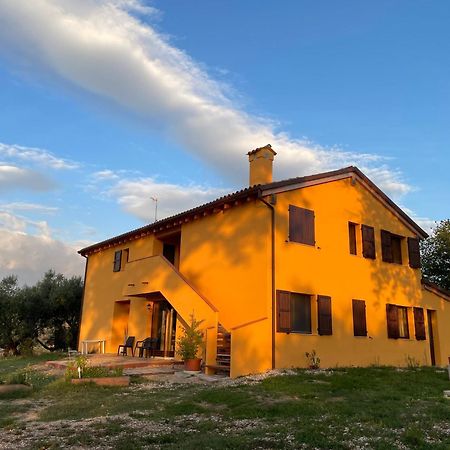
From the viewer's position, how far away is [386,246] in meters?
17.3

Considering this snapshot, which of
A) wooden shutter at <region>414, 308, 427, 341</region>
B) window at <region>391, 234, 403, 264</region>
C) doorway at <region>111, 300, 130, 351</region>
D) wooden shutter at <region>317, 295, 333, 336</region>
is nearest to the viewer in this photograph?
wooden shutter at <region>317, 295, 333, 336</region>

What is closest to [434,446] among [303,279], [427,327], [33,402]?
[33,402]

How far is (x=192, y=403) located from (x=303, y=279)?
6491mm

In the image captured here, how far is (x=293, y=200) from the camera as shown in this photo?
14328 millimetres

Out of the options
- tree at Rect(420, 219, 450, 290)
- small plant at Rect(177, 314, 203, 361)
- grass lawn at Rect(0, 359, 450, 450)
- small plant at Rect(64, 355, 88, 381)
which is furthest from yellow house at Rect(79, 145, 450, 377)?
tree at Rect(420, 219, 450, 290)

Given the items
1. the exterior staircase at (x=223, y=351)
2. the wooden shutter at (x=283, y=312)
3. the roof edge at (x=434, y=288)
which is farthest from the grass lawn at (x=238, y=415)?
the roof edge at (x=434, y=288)

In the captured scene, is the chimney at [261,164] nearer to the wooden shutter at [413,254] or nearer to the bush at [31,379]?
the wooden shutter at [413,254]

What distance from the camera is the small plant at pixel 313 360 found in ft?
43.8

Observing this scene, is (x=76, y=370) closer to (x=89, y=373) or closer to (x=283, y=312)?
(x=89, y=373)

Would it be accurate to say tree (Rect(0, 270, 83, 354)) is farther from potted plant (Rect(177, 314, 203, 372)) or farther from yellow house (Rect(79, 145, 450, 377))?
potted plant (Rect(177, 314, 203, 372))

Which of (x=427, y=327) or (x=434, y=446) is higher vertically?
(x=427, y=327)

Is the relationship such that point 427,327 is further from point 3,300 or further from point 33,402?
point 3,300

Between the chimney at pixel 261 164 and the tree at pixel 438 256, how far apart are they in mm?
16584

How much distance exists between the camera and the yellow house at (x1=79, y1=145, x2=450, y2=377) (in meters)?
13.2
